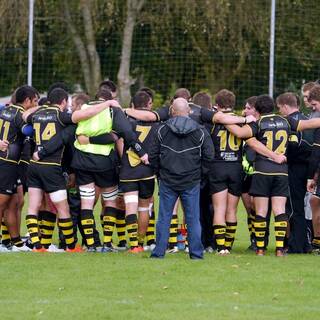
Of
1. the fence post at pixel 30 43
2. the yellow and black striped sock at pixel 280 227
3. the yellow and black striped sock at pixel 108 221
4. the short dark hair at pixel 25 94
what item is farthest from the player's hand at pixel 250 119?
the fence post at pixel 30 43

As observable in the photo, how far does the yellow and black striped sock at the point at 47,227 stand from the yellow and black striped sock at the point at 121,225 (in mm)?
903

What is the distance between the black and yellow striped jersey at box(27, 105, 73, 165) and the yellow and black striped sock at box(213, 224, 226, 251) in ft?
7.19

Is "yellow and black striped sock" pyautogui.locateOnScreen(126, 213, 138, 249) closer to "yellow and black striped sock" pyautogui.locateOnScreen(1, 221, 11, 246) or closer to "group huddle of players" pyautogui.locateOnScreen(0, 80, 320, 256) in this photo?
"group huddle of players" pyautogui.locateOnScreen(0, 80, 320, 256)

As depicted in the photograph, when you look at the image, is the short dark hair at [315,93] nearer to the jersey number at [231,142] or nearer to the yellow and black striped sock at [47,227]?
the jersey number at [231,142]

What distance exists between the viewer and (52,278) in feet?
38.8

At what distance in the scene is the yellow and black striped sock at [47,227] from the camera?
1435 cm

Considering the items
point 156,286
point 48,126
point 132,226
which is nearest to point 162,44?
point 48,126

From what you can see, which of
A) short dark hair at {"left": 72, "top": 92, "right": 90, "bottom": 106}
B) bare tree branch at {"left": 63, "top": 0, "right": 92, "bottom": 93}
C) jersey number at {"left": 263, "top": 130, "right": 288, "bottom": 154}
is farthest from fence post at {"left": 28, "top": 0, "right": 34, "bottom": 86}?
jersey number at {"left": 263, "top": 130, "right": 288, "bottom": 154}

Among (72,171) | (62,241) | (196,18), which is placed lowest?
(62,241)

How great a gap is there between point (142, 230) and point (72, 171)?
1.22m

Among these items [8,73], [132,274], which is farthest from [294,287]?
[8,73]

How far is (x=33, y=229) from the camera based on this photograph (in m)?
14.0

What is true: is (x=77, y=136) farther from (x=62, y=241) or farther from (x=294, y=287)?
(x=294, y=287)

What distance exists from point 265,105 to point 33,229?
11.1 feet
